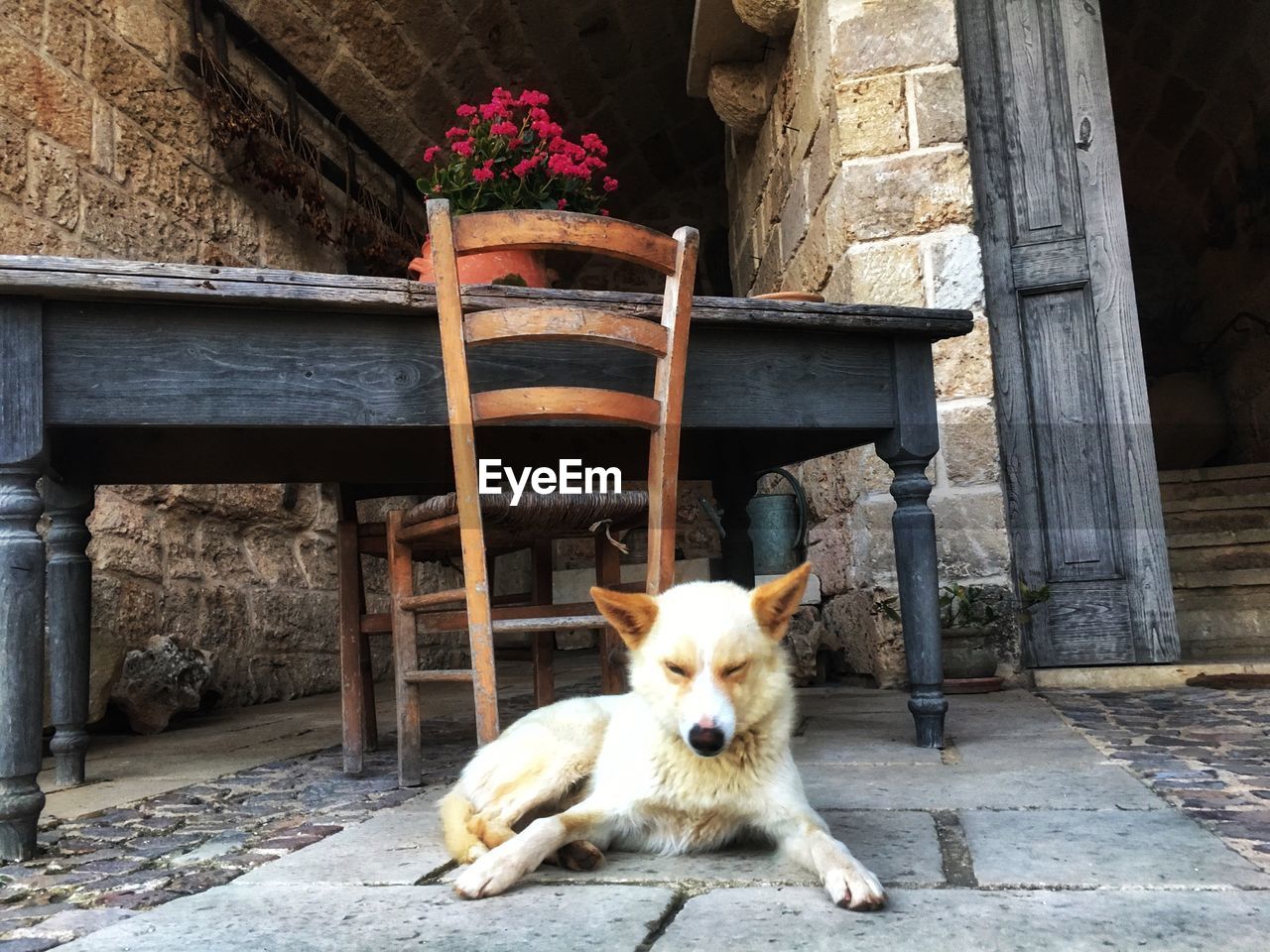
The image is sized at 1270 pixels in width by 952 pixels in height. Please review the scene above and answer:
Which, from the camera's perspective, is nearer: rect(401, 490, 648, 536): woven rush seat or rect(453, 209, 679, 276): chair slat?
rect(453, 209, 679, 276): chair slat

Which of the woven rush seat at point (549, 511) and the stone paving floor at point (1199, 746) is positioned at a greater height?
the woven rush seat at point (549, 511)

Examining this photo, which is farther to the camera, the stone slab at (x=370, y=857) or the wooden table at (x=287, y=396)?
the wooden table at (x=287, y=396)

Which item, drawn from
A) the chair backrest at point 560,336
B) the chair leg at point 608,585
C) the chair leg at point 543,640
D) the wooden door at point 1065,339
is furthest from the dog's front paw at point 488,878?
the wooden door at point 1065,339

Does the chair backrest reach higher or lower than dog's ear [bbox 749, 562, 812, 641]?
higher

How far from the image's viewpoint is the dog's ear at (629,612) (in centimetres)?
174

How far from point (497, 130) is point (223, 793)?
6.48 feet

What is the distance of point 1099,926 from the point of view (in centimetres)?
126

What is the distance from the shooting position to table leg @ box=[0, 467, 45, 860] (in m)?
1.91

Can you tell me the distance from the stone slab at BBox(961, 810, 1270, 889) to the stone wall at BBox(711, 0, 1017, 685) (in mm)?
2403

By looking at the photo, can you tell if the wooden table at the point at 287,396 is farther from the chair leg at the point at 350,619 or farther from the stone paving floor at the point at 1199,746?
the stone paving floor at the point at 1199,746

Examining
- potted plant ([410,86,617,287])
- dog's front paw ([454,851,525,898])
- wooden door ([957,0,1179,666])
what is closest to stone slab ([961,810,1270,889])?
dog's front paw ([454,851,525,898])

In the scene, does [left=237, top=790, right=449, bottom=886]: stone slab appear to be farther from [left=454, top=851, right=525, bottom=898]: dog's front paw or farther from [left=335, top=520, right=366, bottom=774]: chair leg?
A: [left=335, top=520, right=366, bottom=774]: chair leg

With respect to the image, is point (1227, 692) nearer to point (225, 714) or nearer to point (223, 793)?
point (223, 793)

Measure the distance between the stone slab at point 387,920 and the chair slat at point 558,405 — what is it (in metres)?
1.02
